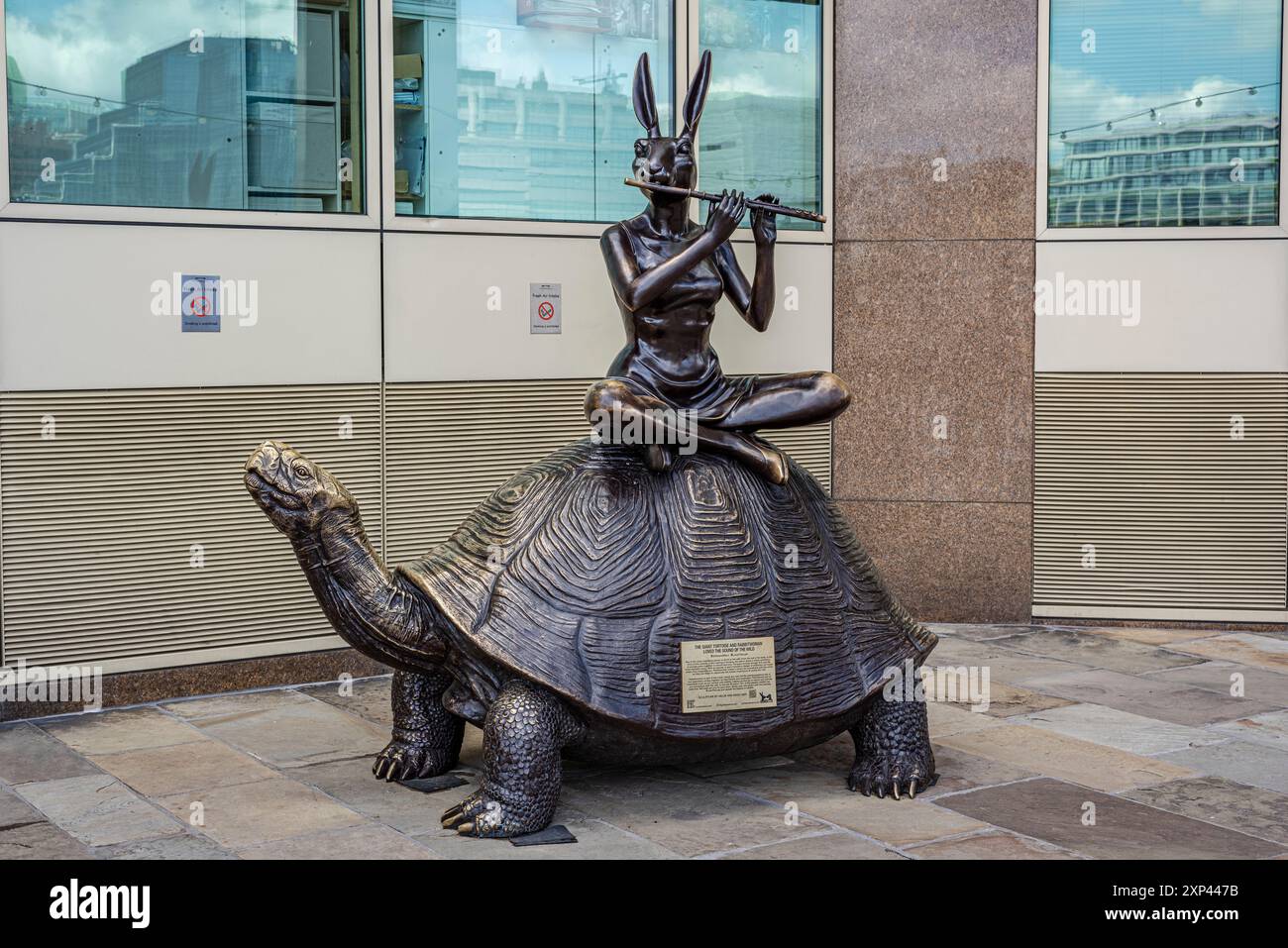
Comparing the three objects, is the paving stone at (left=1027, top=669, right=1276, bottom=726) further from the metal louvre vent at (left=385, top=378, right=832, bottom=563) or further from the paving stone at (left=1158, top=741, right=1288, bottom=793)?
the metal louvre vent at (left=385, top=378, right=832, bottom=563)

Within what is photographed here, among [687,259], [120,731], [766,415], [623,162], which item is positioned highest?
[623,162]

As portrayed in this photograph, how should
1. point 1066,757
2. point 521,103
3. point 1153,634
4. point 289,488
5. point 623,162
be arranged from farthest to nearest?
point 1153,634, point 623,162, point 521,103, point 1066,757, point 289,488

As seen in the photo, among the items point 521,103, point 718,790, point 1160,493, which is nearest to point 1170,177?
point 1160,493

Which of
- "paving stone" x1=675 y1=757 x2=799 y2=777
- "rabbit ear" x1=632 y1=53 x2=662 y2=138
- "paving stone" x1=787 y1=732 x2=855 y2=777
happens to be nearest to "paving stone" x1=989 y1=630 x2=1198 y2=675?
"paving stone" x1=787 y1=732 x2=855 y2=777

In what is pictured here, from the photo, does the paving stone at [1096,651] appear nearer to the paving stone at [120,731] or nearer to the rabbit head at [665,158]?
the rabbit head at [665,158]

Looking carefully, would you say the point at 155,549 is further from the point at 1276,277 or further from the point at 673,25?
the point at 1276,277

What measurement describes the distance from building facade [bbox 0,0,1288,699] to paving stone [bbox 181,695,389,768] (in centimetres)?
55

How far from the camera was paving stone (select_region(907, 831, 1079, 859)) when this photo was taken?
15.4ft

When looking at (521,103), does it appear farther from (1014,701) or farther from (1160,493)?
(1160,493)

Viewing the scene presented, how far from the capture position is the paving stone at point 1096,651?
7.72m

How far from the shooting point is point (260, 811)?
5.17 meters

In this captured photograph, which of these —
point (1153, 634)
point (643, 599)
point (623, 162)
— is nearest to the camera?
point (643, 599)

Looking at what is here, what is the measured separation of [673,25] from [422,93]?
1.59 metres

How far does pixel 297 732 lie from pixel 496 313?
8.30ft
